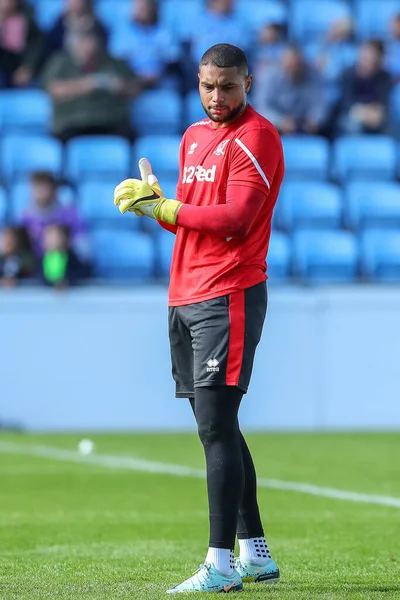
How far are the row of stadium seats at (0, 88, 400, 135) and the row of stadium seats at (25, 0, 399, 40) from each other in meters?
1.12

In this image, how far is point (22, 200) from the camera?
14.3 metres

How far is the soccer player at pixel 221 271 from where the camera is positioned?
14.9ft

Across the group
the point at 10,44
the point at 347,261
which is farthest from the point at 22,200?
the point at 347,261

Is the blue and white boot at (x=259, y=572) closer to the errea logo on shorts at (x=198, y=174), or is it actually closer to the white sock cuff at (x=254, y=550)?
the white sock cuff at (x=254, y=550)

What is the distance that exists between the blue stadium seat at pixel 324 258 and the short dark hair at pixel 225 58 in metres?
9.40

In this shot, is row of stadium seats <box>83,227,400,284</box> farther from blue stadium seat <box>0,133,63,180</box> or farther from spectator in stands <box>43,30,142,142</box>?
spectator in stands <box>43,30,142,142</box>

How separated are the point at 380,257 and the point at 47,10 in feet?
19.5

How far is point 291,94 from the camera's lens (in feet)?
50.9

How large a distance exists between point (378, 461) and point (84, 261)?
447 centimetres

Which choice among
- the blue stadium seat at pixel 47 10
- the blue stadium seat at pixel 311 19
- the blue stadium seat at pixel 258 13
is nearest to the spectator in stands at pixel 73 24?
the blue stadium seat at pixel 47 10

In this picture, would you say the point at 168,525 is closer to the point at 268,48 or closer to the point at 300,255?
the point at 300,255

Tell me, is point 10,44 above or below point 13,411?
above

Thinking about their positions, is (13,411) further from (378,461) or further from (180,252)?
(180,252)

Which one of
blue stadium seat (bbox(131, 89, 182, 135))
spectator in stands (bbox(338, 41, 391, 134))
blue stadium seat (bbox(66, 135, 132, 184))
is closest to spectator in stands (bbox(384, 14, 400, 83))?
spectator in stands (bbox(338, 41, 391, 134))
